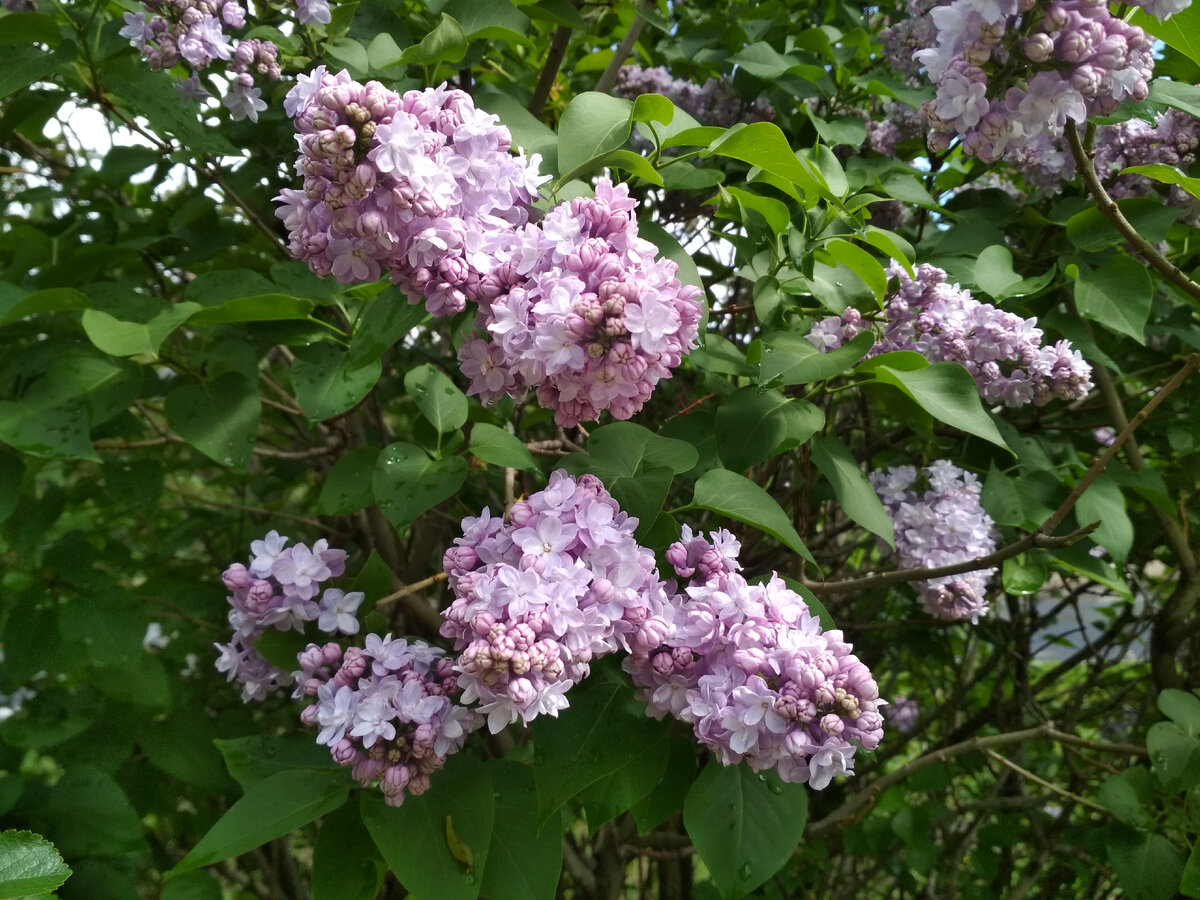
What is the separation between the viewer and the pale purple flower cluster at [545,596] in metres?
0.94

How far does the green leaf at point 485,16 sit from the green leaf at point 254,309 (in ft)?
1.72

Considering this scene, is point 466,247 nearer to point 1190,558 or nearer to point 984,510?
point 984,510

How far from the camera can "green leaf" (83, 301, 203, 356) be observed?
1.37 m

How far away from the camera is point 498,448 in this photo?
1268 mm

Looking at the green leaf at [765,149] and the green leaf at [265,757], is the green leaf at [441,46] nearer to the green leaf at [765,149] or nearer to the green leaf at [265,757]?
the green leaf at [765,149]

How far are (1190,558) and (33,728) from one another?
2.54 metres

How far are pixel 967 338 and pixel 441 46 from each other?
96 centimetres

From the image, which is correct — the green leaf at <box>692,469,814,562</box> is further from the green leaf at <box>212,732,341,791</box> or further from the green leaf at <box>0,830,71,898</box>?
the green leaf at <box>0,830,71,898</box>

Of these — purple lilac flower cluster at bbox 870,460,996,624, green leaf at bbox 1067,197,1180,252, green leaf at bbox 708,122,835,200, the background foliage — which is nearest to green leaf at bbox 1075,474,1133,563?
the background foliage

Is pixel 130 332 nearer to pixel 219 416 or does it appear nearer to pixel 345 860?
pixel 219 416

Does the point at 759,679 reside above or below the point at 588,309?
below

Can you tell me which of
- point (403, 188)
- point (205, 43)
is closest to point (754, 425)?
point (403, 188)

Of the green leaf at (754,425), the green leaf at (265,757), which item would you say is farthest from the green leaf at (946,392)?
the green leaf at (265,757)

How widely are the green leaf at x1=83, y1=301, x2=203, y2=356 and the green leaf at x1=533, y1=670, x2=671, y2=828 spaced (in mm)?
826
